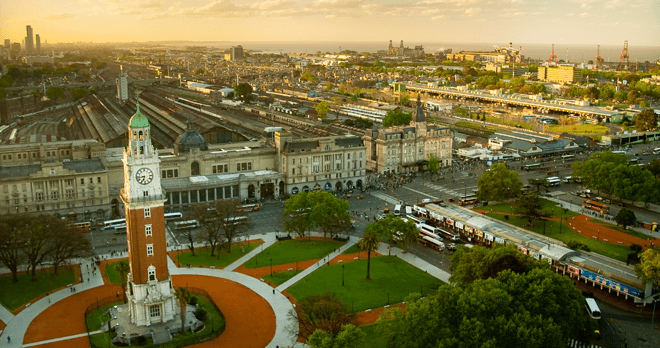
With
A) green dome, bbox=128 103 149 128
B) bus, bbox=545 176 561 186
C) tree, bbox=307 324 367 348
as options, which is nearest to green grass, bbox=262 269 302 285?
tree, bbox=307 324 367 348

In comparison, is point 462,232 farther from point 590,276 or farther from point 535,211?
point 590,276

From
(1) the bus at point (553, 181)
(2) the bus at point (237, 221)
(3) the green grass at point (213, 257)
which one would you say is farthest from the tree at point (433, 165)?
(3) the green grass at point (213, 257)

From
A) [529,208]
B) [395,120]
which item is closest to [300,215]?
[529,208]

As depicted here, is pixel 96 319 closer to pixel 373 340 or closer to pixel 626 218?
pixel 373 340

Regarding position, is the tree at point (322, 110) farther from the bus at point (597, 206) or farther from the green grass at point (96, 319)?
the green grass at point (96, 319)

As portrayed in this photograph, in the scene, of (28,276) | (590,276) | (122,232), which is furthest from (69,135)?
(590,276)
